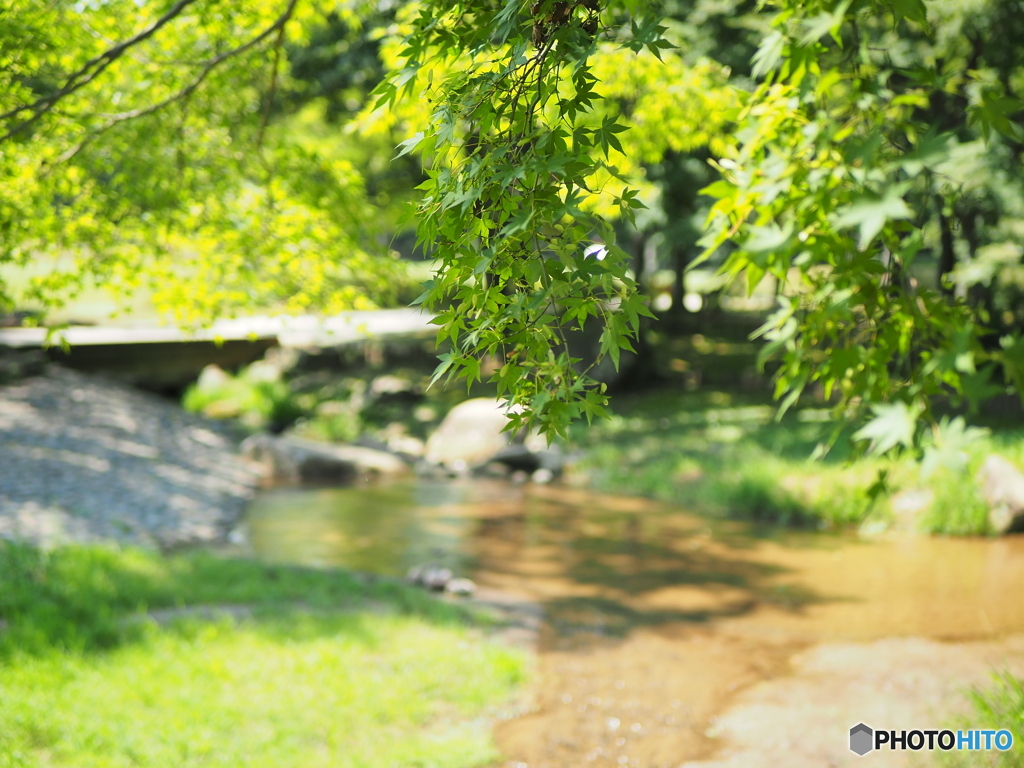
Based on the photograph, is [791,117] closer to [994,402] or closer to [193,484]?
[193,484]

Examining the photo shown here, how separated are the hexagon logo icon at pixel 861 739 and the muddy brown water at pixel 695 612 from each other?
72 mm

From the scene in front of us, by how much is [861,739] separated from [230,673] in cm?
366

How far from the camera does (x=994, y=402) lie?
14242 mm

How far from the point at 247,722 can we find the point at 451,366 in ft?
11.1

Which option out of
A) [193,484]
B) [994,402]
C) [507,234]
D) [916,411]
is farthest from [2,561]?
[994,402]

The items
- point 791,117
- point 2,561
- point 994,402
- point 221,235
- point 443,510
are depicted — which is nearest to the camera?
point 791,117

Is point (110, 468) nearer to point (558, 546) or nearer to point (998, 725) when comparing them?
point (558, 546)

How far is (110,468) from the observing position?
1057cm

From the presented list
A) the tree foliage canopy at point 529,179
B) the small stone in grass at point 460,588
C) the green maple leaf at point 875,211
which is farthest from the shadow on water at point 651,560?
the green maple leaf at point 875,211

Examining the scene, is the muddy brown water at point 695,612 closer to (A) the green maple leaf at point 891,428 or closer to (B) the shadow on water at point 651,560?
(B) the shadow on water at point 651,560

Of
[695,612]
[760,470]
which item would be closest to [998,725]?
[695,612]

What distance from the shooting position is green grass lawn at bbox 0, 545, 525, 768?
4102 mm

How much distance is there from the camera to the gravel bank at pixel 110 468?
8.34 m

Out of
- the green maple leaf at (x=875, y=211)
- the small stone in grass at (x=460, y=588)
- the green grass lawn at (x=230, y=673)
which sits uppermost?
the green maple leaf at (x=875, y=211)
